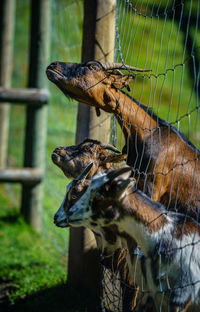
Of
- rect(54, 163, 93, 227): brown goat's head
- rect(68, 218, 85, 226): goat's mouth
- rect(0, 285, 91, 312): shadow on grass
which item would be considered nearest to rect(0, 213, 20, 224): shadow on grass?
rect(0, 285, 91, 312): shadow on grass

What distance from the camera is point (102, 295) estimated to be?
3.12 meters

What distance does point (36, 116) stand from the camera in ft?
19.4

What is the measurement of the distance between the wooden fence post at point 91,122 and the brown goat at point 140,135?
0.53 meters

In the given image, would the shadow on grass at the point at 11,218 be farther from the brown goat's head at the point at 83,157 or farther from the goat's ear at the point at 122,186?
the goat's ear at the point at 122,186

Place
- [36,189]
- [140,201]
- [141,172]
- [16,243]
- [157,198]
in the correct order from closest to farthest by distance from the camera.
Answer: [140,201] → [141,172] → [157,198] → [16,243] → [36,189]

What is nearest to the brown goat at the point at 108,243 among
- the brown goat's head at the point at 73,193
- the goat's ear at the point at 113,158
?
the brown goat's head at the point at 73,193

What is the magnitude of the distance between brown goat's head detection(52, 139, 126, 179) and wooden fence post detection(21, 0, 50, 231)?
9.48 feet

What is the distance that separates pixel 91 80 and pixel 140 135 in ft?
1.44

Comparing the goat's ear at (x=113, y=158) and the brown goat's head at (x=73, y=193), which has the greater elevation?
the goat's ear at (x=113, y=158)

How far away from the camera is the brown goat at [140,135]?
2.99 metres

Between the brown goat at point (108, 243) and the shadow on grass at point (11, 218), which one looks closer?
the brown goat at point (108, 243)

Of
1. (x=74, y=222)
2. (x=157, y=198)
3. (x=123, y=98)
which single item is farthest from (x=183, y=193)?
(x=74, y=222)

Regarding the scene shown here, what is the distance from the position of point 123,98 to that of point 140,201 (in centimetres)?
95

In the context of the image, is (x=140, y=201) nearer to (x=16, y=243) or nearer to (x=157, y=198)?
(x=157, y=198)
